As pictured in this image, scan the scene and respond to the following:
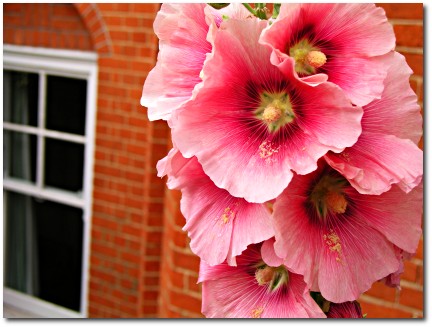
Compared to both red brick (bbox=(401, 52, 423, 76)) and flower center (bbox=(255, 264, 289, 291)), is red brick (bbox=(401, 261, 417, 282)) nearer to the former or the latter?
red brick (bbox=(401, 52, 423, 76))

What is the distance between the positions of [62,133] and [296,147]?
5.80ft

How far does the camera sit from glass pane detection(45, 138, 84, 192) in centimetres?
217

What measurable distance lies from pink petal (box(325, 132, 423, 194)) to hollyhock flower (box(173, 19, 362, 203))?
0.03m

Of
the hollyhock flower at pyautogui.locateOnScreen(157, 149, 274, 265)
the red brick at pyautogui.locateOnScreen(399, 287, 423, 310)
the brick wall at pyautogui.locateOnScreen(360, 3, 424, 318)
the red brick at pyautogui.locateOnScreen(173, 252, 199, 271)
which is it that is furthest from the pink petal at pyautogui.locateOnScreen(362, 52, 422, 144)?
the red brick at pyautogui.locateOnScreen(173, 252, 199, 271)

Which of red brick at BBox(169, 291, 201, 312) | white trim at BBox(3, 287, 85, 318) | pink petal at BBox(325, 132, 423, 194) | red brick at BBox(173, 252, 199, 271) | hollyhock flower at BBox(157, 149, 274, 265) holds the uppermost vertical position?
pink petal at BBox(325, 132, 423, 194)

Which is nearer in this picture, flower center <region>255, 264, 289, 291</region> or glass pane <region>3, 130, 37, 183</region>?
flower center <region>255, 264, 289, 291</region>

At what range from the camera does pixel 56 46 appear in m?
2.09

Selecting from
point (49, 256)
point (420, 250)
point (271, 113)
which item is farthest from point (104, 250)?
point (271, 113)

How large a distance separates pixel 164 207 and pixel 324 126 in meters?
1.45

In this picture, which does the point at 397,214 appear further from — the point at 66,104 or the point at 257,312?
the point at 66,104

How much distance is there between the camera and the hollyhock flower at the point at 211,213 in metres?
0.54

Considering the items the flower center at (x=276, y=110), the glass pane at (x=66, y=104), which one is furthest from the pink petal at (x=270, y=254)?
the glass pane at (x=66, y=104)

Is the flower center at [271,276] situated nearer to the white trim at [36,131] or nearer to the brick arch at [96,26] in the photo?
the brick arch at [96,26]

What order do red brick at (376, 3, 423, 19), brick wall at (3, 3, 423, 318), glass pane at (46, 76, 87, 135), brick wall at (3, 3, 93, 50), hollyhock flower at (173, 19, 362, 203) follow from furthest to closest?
glass pane at (46, 76, 87, 135) < brick wall at (3, 3, 93, 50) < brick wall at (3, 3, 423, 318) < red brick at (376, 3, 423, 19) < hollyhock flower at (173, 19, 362, 203)
